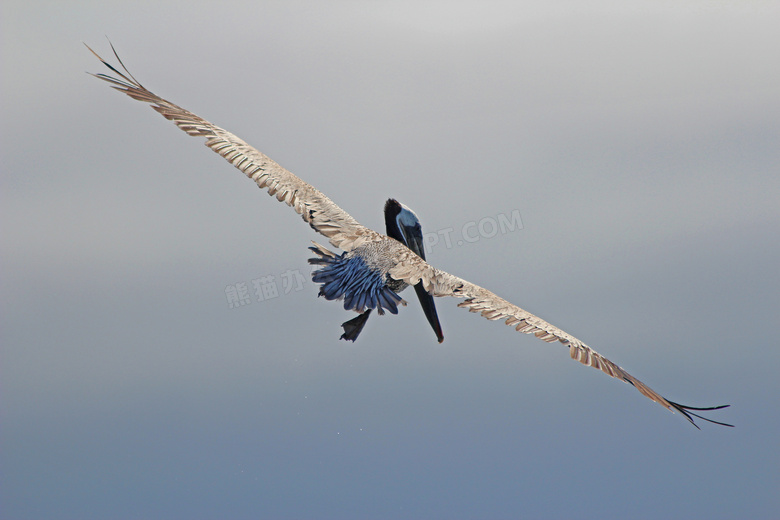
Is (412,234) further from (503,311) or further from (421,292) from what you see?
(503,311)

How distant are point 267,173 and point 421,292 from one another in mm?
3241

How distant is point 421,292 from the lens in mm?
11867

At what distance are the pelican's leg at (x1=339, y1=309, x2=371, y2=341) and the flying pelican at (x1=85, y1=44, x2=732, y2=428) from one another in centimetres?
2

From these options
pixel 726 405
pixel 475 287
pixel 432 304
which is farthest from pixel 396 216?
pixel 726 405

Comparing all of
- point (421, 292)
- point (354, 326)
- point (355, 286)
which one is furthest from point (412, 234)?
point (355, 286)

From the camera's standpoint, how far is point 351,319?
36.0 feet

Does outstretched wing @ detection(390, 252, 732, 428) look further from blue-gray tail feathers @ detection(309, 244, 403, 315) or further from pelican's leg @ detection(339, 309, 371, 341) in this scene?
pelican's leg @ detection(339, 309, 371, 341)

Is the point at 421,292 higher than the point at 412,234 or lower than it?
lower

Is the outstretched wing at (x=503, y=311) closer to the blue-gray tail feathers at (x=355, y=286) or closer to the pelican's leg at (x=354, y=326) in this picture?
the blue-gray tail feathers at (x=355, y=286)

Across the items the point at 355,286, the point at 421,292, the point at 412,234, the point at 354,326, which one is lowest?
the point at 354,326

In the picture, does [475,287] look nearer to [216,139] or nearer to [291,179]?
[291,179]

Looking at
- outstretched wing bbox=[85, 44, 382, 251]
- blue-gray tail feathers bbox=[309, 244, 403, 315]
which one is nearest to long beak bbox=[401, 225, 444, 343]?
outstretched wing bbox=[85, 44, 382, 251]

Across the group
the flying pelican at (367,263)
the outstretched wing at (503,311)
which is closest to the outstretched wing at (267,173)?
the flying pelican at (367,263)

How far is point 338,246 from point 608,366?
4.06 meters
